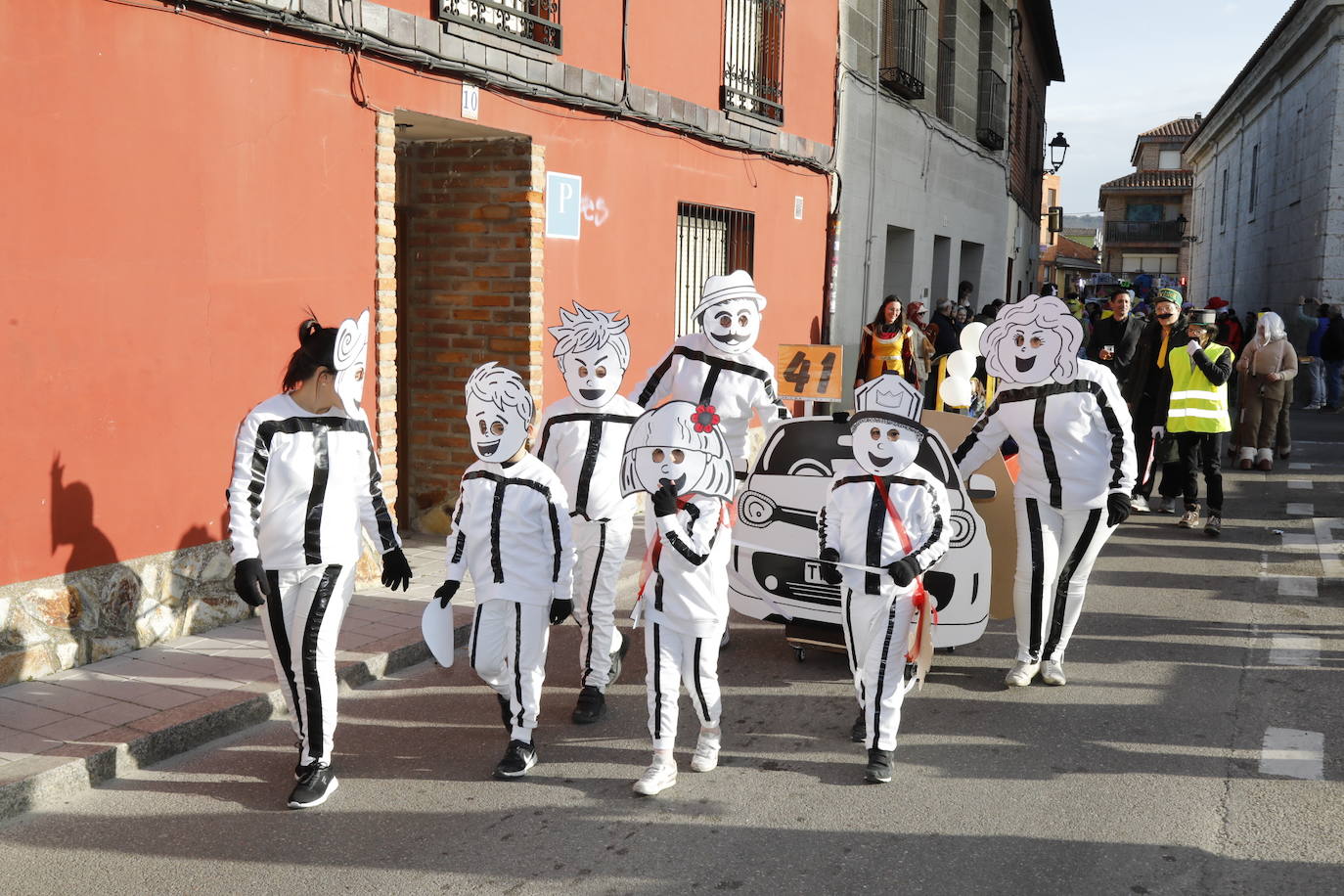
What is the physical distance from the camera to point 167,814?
4.65 meters

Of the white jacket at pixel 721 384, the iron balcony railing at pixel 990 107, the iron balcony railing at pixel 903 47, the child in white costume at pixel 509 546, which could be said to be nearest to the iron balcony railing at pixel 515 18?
the white jacket at pixel 721 384

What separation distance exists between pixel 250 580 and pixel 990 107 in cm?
2059

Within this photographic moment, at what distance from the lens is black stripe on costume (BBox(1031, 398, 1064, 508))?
20.3 feet

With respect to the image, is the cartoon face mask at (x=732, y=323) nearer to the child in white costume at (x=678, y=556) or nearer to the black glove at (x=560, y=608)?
the child in white costume at (x=678, y=556)

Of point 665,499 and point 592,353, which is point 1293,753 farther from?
point 592,353

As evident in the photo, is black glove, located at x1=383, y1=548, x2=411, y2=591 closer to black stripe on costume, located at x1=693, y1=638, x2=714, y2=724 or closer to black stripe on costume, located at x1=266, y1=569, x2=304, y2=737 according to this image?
black stripe on costume, located at x1=266, y1=569, x2=304, y2=737

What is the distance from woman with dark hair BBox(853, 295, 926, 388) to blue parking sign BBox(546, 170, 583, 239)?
4455mm

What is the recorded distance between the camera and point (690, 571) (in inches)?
192

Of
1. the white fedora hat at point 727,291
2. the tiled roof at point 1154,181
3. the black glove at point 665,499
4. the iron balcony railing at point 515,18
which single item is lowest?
the black glove at point 665,499

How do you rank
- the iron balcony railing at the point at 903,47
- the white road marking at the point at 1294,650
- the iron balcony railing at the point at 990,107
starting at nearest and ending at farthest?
the white road marking at the point at 1294,650 < the iron balcony railing at the point at 903,47 < the iron balcony railing at the point at 990,107

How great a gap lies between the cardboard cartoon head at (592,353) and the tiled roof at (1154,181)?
71192mm

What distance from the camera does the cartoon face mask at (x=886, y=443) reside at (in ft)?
16.5

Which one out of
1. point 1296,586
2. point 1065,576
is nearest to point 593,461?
point 1065,576

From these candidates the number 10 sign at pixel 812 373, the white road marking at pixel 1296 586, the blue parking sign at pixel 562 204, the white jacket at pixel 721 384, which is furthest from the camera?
the blue parking sign at pixel 562 204
